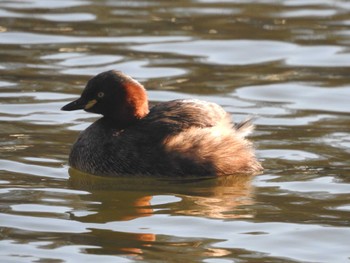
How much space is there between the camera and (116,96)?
9969 mm

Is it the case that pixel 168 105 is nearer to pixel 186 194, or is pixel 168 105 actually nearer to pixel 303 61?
pixel 186 194

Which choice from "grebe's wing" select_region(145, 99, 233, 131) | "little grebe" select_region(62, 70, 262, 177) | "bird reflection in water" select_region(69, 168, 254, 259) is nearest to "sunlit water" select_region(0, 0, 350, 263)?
"bird reflection in water" select_region(69, 168, 254, 259)

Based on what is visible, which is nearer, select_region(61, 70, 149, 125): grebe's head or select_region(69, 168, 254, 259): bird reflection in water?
select_region(69, 168, 254, 259): bird reflection in water

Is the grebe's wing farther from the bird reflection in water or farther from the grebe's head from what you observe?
the bird reflection in water

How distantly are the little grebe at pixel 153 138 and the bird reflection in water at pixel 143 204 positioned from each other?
9 cm

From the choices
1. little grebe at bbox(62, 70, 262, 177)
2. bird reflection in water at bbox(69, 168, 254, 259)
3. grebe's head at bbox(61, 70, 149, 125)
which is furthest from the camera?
grebe's head at bbox(61, 70, 149, 125)

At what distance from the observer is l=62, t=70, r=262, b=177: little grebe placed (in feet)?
31.7

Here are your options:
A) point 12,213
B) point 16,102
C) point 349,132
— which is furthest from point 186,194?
point 16,102

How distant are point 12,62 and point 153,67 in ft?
4.71

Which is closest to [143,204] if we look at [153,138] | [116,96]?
[153,138]

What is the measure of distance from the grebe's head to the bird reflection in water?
53 centimetres

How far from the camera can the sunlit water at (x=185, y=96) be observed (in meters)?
7.87

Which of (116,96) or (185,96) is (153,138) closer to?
(116,96)

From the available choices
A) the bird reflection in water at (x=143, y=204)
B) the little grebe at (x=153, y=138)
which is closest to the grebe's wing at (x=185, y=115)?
the little grebe at (x=153, y=138)
